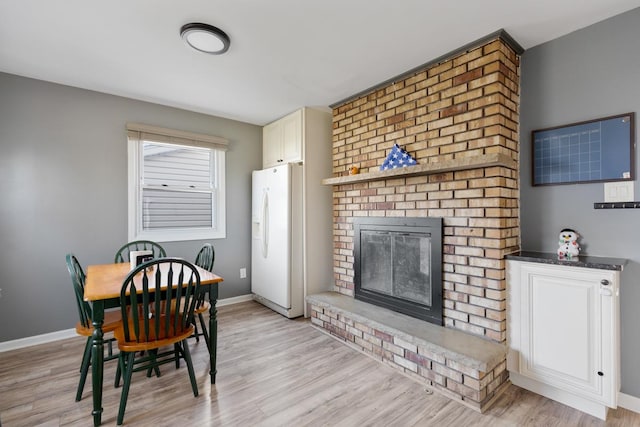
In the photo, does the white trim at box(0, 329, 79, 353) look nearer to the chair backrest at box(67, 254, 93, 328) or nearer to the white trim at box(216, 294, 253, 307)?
the chair backrest at box(67, 254, 93, 328)

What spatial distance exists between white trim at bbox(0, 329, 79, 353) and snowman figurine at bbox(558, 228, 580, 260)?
427 centimetres

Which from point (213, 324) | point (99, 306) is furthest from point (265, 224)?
point (99, 306)

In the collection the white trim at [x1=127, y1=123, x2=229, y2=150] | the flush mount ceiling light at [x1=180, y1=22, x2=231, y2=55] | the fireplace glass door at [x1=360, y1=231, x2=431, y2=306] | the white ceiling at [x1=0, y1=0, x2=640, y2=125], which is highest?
the white ceiling at [x1=0, y1=0, x2=640, y2=125]

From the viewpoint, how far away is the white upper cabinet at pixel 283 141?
11.8 feet

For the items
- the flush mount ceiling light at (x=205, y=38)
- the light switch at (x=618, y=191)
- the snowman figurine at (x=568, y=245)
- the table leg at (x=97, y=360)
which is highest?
the flush mount ceiling light at (x=205, y=38)

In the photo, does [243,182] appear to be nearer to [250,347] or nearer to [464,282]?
[250,347]

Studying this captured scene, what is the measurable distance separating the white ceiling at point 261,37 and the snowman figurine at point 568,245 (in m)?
1.39

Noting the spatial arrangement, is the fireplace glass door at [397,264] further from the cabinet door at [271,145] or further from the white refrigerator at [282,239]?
the cabinet door at [271,145]

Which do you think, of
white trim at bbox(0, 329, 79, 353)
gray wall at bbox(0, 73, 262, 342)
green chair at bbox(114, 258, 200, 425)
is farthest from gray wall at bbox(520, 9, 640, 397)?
white trim at bbox(0, 329, 79, 353)

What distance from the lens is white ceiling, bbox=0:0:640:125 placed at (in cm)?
185

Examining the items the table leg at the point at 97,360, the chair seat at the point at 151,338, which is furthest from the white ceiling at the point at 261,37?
the chair seat at the point at 151,338

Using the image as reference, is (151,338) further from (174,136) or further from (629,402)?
(629,402)

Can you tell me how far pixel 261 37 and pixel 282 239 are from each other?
2.04m

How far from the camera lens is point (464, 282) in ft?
7.39
